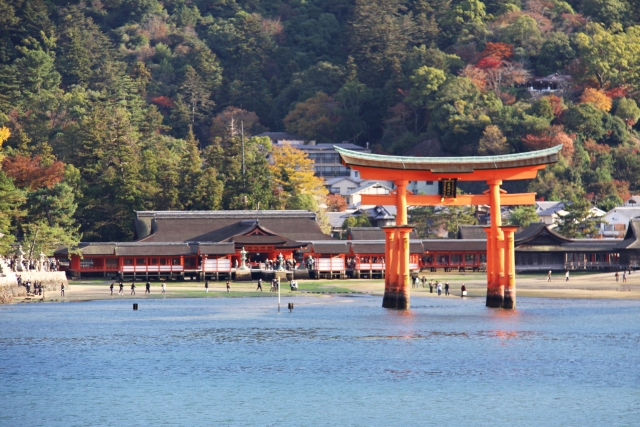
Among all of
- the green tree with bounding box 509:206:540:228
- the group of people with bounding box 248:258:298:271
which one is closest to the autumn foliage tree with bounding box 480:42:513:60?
the green tree with bounding box 509:206:540:228

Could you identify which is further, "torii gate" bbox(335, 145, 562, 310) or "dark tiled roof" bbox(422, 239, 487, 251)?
"dark tiled roof" bbox(422, 239, 487, 251)

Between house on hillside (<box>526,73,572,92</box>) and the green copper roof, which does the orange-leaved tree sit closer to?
house on hillside (<box>526,73,572,92</box>)

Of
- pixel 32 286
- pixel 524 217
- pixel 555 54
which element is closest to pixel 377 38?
pixel 555 54

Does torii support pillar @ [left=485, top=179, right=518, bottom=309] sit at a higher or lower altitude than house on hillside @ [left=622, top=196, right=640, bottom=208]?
lower

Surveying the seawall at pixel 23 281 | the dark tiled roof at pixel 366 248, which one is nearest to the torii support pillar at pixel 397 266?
the seawall at pixel 23 281

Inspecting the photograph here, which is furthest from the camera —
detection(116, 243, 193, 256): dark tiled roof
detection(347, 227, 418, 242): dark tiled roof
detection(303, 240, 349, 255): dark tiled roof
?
detection(347, 227, 418, 242): dark tiled roof

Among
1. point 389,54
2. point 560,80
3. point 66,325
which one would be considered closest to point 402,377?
point 66,325

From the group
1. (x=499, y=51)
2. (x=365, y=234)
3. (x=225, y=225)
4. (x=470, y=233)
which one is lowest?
(x=365, y=234)

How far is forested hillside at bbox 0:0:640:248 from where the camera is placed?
4075 inches

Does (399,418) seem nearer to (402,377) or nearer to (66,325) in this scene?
(402,377)

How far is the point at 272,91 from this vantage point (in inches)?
6417

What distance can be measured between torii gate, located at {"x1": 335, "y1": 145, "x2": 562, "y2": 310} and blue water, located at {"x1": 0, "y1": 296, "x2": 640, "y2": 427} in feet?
5.00

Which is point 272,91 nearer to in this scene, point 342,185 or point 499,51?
point 342,185

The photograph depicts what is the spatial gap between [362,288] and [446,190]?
22.3m
